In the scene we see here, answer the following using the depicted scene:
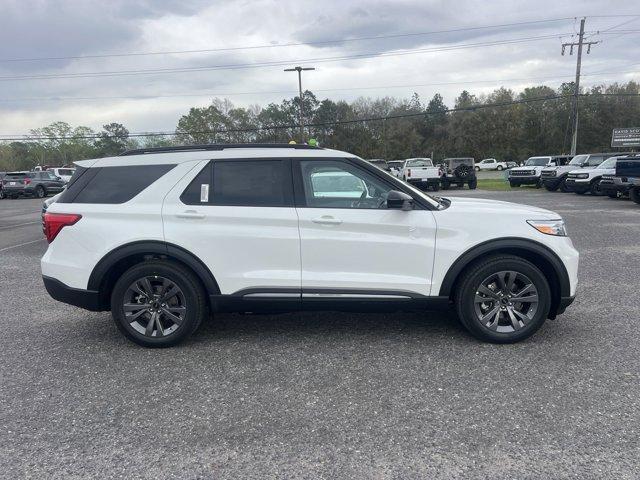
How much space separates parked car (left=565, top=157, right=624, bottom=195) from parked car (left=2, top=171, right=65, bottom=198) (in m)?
27.7

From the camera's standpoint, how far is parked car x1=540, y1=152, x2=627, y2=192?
75.3 feet

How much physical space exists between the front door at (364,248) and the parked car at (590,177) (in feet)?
63.9

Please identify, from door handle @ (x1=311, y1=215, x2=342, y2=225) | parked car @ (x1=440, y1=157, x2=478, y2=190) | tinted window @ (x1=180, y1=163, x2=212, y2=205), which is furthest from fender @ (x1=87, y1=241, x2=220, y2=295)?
parked car @ (x1=440, y1=157, x2=478, y2=190)

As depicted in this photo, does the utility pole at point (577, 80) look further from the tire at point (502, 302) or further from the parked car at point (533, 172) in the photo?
the tire at point (502, 302)

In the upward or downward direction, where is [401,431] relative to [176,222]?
downward

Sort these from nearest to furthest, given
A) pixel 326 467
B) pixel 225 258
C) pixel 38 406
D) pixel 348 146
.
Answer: pixel 326 467
pixel 38 406
pixel 225 258
pixel 348 146

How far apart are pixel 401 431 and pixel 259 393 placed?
1073 millimetres

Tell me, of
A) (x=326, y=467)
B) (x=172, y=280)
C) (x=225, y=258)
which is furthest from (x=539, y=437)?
(x=172, y=280)

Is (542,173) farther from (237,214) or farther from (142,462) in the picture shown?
(142,462)

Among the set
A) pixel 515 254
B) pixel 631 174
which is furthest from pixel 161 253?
pixel 631 174

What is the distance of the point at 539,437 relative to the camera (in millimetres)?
2904

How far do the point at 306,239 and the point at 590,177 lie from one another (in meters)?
20.6

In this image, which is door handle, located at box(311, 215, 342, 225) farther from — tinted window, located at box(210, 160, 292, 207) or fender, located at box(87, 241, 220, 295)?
fender, located at box(87, 241, 220, 295)

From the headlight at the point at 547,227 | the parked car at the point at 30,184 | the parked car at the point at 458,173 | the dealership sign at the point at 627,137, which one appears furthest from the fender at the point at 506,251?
the dealership sign at the point at 627,137
